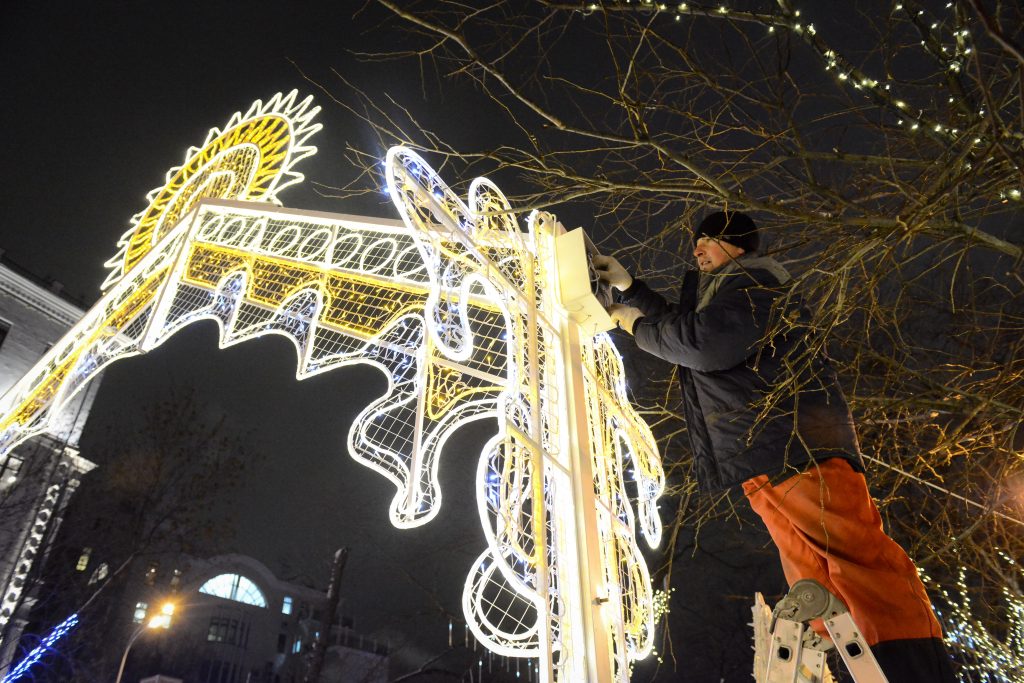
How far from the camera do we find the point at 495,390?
304cm

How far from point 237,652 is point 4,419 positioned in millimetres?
31899

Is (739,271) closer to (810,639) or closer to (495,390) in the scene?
(495,390)

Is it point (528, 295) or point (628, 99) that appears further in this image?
point (528, 295)

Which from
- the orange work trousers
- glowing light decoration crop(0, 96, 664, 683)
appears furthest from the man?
glowing light decoration crop(0, 96, 664, 683)

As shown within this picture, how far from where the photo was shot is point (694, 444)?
2.75 m

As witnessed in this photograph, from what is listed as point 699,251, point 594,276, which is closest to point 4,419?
point 594,276

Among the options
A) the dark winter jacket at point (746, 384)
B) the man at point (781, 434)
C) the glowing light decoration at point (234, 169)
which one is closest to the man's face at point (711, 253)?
the man at point (781, 434)

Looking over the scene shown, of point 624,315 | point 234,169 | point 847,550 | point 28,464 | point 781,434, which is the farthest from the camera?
point 28,464

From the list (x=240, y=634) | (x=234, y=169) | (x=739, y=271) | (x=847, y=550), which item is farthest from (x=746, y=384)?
(x=240, y=634)

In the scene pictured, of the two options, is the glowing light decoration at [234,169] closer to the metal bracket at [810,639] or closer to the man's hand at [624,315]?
the man's hand at [624,315]

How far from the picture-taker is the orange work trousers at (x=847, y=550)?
6.47 feet

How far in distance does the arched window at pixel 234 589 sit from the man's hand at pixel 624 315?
118 feet

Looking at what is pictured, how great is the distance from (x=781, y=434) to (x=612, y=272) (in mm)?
1003

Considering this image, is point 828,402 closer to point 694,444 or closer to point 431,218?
point 694,444
